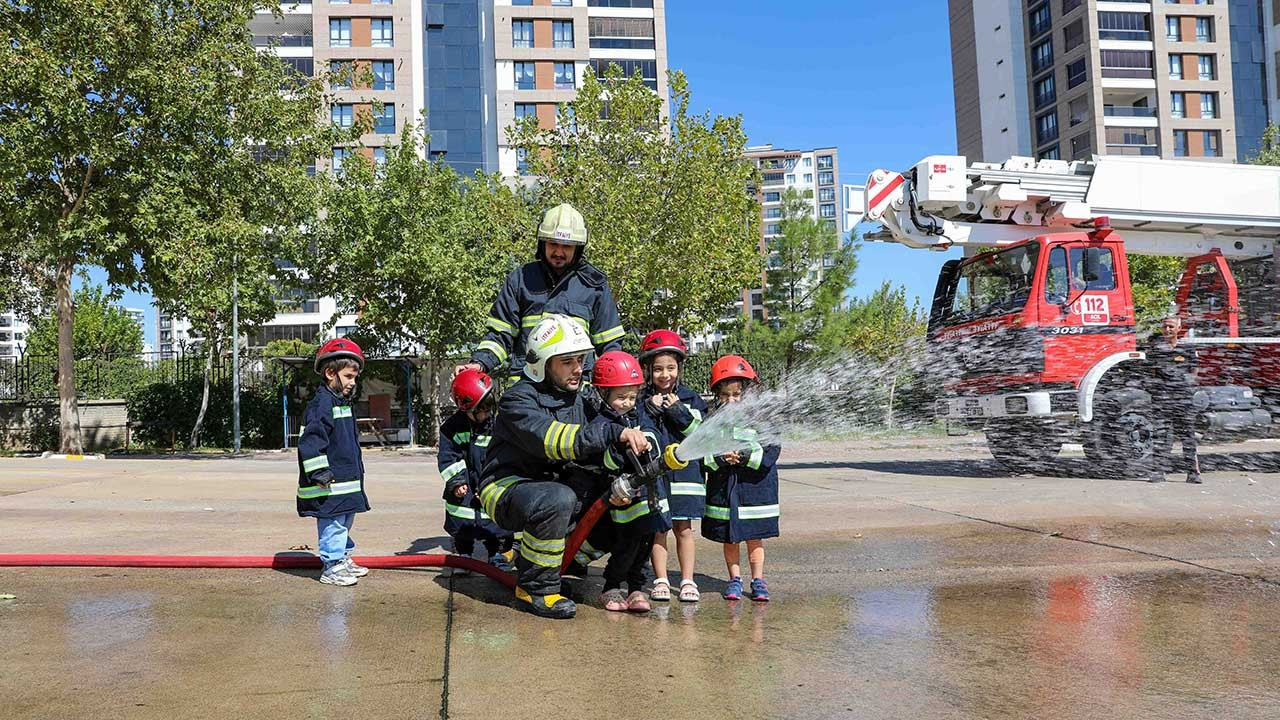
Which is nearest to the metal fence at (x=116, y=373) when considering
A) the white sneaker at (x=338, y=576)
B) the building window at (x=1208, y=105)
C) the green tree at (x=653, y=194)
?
the green tree at (x=653, y=194)

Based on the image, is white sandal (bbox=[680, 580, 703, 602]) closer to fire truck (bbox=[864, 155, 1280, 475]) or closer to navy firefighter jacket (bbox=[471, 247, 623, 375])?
navy firefighter jacket (bbox=[471, 247, 623, 375])

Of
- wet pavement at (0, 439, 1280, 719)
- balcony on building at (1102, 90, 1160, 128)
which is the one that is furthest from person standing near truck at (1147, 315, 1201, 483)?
balcony on building at (1102, 90, 1160, 128)

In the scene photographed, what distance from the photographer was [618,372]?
4973 millimetres

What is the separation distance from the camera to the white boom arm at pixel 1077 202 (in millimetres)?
12625

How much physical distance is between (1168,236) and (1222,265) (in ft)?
2.55

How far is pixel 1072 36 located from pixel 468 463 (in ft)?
197

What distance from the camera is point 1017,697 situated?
11.7 ft

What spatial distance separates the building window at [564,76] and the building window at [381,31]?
A: 945cm

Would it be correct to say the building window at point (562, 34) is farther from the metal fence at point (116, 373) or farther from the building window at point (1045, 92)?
the metal fence at point (116, 373)

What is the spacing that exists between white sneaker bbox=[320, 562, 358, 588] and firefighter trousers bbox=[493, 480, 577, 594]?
49.0 inches

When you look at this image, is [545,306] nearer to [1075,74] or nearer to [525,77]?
[525,77]

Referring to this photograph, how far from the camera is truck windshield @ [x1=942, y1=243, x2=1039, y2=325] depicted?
11844mm

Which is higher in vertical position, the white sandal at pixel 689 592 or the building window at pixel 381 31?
the building window at pixel 381 31

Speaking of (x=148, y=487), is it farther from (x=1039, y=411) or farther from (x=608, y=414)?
(x=1039, y=411)
